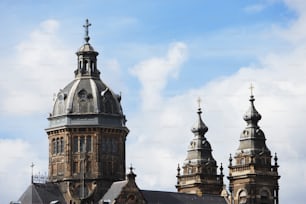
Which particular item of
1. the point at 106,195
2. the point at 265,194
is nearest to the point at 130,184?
the point at 106,195

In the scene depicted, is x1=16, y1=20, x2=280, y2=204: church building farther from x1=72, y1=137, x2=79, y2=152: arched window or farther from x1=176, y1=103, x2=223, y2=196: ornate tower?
x1=176, y1=103, x2=223, y2=196: ornate tower

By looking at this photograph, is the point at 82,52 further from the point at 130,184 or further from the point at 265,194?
the point at 265,194

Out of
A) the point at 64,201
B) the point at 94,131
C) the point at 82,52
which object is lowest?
the point at 64,201

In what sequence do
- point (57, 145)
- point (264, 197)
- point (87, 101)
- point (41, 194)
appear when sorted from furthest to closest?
point (264, 197)
point (57, 145)
point (87, 101)
point (41, 194)

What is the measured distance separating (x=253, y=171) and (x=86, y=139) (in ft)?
107

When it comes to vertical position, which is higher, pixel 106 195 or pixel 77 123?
pixel 77 123

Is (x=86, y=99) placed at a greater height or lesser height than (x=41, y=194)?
greater

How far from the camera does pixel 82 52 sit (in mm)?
128125

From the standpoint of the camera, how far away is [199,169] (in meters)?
157

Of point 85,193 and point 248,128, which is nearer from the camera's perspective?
point 85,193

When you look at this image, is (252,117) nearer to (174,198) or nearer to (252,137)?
(252,137)

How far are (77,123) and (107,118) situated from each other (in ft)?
11.2

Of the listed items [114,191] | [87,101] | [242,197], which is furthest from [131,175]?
[242,197]

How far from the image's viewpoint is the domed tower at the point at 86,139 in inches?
4892
